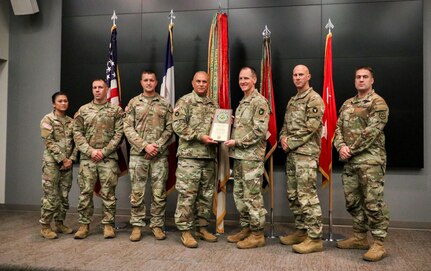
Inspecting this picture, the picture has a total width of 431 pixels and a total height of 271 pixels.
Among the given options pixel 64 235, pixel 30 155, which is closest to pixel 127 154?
pixel 64 235

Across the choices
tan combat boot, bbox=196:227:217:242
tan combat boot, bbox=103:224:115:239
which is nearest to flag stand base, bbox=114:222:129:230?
tan combat boot, bbox=103:224:115:239

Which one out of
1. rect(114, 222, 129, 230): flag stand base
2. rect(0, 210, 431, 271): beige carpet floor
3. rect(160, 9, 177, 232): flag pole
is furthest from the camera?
rect(114, 222, 129, 230): flag stand base

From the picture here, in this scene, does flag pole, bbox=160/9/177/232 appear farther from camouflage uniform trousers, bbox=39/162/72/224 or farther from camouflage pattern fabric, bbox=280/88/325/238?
camouflage pattern fabric, bbox=280/88/325/238

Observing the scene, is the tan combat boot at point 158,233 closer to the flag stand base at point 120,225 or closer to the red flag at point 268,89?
the flag stand base at point 120,225

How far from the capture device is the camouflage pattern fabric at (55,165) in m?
3.55

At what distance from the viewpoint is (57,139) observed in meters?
3.64

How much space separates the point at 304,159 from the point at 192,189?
3.40 ft

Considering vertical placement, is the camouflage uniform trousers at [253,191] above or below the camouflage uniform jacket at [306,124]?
below

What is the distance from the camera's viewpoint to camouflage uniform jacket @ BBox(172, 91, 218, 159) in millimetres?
3324

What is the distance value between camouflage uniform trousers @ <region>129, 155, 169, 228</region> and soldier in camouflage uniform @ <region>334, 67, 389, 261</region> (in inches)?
64.4

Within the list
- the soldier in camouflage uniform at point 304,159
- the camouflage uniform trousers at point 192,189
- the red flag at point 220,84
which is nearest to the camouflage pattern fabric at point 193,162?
the camouflage uniform trousers at point 192,189

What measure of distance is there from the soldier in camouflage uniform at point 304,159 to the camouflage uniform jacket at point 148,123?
113 centimetres

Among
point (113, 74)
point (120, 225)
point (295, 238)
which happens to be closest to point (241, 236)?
point (295, 238)

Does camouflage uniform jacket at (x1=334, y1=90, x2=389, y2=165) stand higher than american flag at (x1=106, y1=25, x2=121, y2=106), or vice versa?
american flag at (x1=106, y1=25, x2=121, y2=106)
